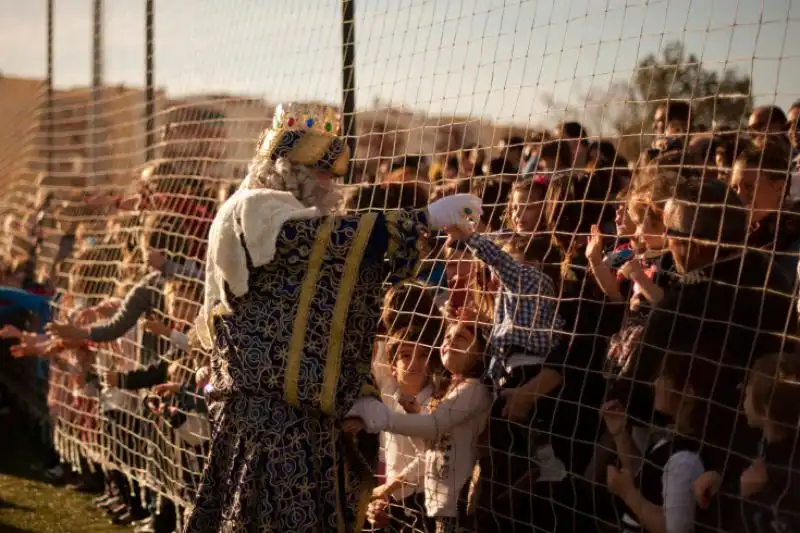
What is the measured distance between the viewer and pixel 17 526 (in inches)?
240

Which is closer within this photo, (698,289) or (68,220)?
(698,289)

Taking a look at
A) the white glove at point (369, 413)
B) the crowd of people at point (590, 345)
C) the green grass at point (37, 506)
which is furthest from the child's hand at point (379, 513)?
the green grass at point (37, 506)

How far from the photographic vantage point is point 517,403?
154 inches

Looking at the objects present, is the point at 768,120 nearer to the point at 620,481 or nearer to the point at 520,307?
the point at 520,307

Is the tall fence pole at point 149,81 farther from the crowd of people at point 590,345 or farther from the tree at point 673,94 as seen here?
the tree at point 673,94

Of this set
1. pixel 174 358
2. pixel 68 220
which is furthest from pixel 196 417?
pixel 68 220

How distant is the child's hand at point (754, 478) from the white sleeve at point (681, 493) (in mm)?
236

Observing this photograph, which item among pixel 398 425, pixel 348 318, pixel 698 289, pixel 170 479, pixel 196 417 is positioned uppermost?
pixel 698 289

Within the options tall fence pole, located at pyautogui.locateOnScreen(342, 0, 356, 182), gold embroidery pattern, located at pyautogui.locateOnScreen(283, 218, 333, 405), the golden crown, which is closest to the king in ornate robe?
gold embroidery pattern, located at pyautogui.locateOnScreen(283, 218, 333, 405)

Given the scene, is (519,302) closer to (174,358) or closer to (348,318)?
(348,318)

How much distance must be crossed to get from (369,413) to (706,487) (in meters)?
1.13

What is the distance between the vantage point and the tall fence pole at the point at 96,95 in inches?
317

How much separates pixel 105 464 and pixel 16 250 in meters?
3.64

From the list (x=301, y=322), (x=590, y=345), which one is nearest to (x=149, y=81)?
(x=301, y=322)
